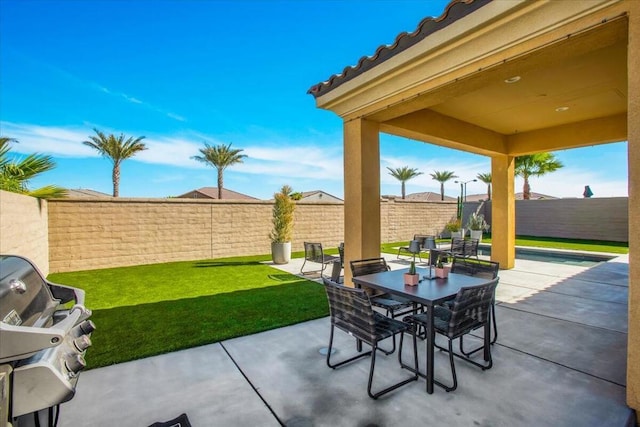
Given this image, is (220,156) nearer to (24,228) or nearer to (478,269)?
(24,228)

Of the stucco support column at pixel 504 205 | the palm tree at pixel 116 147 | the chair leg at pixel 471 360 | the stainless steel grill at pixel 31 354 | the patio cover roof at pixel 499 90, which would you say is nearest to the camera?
the stainless steel grill at pixel 31 354

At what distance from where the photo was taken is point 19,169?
616 cm

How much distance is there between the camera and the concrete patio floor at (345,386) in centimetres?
228

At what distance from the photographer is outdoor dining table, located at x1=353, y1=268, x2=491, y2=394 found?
262 cm

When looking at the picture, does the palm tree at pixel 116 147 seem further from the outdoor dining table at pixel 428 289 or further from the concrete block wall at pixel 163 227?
A: the outdoor dining table at pixel 428 289

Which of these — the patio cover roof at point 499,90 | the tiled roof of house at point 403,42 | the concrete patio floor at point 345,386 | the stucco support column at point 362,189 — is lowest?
the concrete patio floor at point 345,386

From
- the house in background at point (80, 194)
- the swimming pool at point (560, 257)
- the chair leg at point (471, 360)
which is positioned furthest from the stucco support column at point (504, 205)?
the house in background at point (80, 194)

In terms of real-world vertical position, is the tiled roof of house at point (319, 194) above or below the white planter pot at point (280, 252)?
above

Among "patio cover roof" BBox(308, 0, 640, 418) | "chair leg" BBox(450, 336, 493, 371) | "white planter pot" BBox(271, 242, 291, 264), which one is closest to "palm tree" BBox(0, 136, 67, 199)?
"white planter pot" BBox(271, 242, 291, 264)

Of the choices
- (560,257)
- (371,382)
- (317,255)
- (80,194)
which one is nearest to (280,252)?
(317,255)

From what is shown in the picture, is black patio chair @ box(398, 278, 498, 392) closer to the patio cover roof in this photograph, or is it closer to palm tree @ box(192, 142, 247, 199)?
the patio cover roof

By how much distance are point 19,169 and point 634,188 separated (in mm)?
9329

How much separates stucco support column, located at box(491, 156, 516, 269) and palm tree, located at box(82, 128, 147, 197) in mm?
16784

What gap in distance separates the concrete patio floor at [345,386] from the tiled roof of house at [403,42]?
11.7 feet
